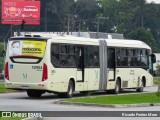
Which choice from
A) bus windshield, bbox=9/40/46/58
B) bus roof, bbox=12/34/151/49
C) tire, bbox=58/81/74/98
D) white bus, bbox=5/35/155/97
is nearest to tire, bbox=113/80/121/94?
white bus, bbox=5/35/155/97

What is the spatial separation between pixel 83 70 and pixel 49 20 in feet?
413

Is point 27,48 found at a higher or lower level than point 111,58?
higher

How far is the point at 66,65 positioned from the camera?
36.6 m

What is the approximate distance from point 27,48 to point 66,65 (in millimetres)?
2423

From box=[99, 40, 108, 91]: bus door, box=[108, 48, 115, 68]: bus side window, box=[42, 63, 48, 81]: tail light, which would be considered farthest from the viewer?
box=[108, 48, 115, 68]: bus side window

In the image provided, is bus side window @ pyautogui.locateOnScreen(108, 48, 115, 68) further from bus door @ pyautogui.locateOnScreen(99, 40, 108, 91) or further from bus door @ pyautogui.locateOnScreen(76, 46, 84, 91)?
bus door @ pyautogui.locateOnScreen(76, 46, 84, 91)

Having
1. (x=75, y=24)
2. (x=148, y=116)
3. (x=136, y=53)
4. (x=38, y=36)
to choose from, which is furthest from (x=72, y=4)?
(x=148, y=116)

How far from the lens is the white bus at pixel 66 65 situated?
3503 cm

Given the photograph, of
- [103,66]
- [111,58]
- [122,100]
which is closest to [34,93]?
[103,66]

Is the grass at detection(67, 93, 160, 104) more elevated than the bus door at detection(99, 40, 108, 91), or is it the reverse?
the bus door at detection(99, 40, 108, 91)

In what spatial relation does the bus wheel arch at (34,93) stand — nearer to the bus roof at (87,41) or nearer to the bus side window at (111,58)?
the bus roof at (87,41)

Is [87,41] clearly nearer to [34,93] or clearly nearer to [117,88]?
[34,93]

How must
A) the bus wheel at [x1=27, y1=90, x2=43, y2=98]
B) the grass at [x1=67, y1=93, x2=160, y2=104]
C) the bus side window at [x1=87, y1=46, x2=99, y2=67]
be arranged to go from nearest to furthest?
the grass at [x1=67, y1=93, x2=160, y2=104] → the bus wheel at [x1=27, y1=90, x2=43, y2=98] → the bus side window at [x1=87, y1=46, x2=99, y2=67]

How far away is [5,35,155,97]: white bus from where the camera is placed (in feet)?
115
